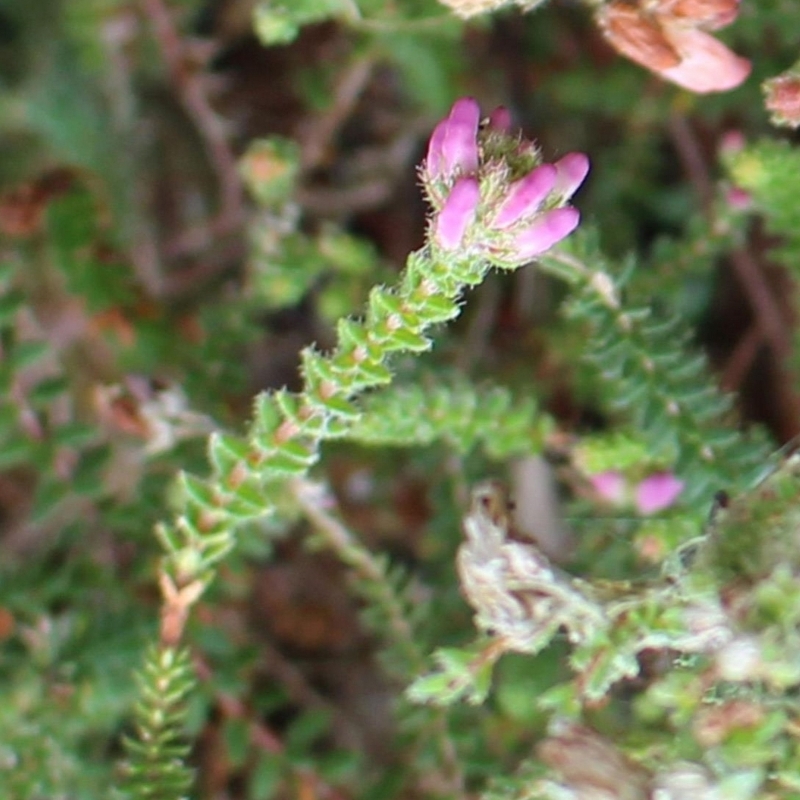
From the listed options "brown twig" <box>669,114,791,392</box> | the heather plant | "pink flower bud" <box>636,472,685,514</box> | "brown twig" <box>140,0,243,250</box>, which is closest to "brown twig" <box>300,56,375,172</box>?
the heather plant

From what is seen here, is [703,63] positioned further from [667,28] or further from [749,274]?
[749,274]

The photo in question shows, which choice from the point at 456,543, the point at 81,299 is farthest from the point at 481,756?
the point at 81,299

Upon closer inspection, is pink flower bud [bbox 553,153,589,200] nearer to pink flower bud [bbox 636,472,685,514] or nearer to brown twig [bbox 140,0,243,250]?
pink flower bud [bbox 636,472,685,514]

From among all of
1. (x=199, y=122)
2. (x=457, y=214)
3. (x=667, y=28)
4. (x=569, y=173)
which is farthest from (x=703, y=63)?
(x=199, y=122)

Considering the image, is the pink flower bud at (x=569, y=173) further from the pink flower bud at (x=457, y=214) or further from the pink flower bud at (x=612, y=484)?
the pink flower bud at (x=612, y=484)

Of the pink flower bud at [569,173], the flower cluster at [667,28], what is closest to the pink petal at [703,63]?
the flower cluster at [667,28]

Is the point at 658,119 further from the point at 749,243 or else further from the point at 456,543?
the point at 456,543

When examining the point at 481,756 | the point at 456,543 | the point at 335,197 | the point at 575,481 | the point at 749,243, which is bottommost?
the point at 481,756
